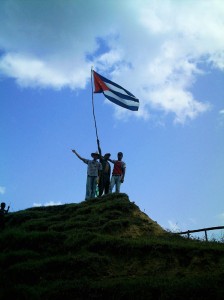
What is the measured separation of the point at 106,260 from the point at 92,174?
21.3ft

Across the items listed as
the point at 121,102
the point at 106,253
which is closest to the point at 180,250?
the point at 106,253

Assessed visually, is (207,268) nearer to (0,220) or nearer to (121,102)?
(0,220)

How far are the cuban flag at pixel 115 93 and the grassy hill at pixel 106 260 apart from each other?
7745 millimetres

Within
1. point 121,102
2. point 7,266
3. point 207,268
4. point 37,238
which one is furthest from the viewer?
point 121,102

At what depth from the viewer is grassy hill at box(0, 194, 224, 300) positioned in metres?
8.43

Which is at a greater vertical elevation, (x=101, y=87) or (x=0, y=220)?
(x=101, y=87)

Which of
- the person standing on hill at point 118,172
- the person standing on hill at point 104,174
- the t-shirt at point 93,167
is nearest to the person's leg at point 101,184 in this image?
the person standing on hill at point 104,174

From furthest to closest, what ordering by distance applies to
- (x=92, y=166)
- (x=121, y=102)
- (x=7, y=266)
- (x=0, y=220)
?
(x=121, y=102) < (x=92, y=166) < (x=0, y=220) < (x=7, y=266)

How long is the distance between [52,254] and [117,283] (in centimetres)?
315

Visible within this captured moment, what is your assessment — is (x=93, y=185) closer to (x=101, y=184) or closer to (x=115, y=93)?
(x=101, y=184)

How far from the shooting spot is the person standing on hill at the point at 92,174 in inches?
656

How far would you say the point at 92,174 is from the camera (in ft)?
54.6

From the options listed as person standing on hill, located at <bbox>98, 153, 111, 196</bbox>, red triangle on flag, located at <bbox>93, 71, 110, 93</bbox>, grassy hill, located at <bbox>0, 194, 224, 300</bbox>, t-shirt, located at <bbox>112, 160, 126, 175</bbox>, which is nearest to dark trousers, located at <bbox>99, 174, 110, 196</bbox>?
person standing on hill, located at <bbox>98, 153, 111, 196</bbox>

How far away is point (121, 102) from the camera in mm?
21047
